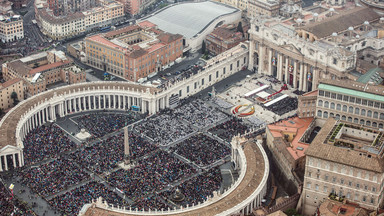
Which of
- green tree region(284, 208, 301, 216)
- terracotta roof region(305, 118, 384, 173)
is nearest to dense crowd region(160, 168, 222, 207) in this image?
green tree region(284, 208, 301, 216)

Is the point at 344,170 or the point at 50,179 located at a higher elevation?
the point at 344,170

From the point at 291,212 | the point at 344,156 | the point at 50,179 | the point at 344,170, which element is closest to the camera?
the point at 344,156

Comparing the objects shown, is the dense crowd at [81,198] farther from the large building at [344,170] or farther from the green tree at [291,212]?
the large building at [344,170]

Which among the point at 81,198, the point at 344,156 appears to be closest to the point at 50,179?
the point at 81,198

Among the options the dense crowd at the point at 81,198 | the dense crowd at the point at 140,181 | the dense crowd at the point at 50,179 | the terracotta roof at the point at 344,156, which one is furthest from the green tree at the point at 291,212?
the dense crowd at the point at 50,179

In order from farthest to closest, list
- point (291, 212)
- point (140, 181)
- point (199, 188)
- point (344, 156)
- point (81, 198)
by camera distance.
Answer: point (140, 181) < point (199, 188) < point (81, 198) < point (291, 212) < point (344, 156)

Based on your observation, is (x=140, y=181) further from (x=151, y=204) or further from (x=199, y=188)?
(x=199, y=188)
